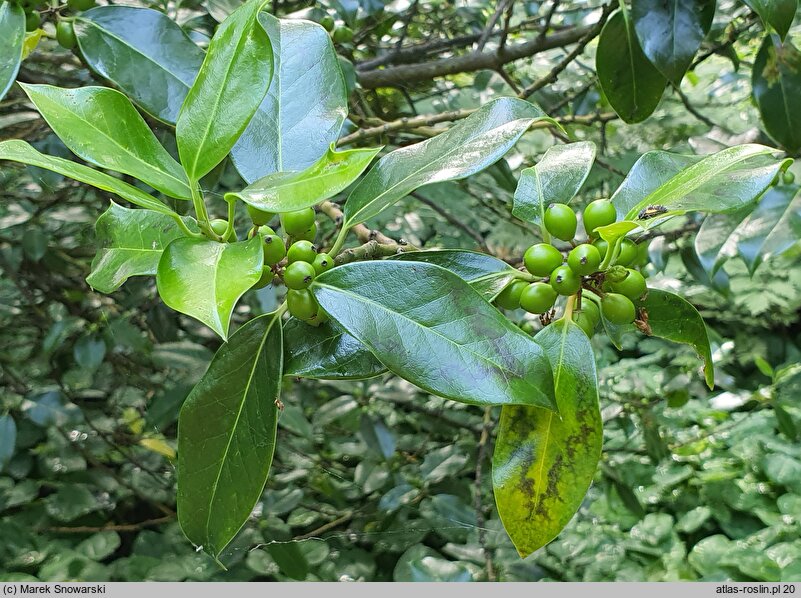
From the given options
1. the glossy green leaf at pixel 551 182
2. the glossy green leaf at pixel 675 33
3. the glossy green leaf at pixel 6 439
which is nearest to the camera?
the glossy green leaf at pixel 551 182

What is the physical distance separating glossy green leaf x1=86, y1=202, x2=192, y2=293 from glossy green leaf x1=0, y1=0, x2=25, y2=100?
0.18 metres

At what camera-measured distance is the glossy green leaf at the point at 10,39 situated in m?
0.54

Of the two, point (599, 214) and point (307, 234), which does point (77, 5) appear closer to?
point (307, 234)

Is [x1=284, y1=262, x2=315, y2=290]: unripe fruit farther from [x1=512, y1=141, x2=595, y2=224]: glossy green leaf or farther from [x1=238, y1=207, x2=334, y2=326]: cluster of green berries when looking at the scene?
[x1=512, y1=141, x2=595, y2=224]: glossy green leaf

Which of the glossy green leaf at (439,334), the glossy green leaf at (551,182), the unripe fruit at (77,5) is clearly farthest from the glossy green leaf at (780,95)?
the unripe fruit at (77,5)

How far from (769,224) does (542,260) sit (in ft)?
1.90

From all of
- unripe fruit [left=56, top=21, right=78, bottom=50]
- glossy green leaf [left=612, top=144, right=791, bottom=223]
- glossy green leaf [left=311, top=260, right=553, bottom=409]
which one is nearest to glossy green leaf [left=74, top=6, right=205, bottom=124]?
unripe fruit [left=56, top=21, right=78, bottom=50]

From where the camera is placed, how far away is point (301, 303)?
0.42 metres

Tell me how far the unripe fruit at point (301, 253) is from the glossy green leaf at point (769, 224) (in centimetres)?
65

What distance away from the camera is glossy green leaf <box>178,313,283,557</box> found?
0.45 metres

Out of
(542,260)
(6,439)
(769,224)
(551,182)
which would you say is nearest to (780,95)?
(769,224)

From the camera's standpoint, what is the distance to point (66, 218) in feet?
3.96

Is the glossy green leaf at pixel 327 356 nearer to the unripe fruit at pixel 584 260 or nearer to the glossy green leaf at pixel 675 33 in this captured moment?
the unripe fruit at pixel 584 260

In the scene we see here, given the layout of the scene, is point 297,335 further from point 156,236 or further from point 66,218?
point 66,218
